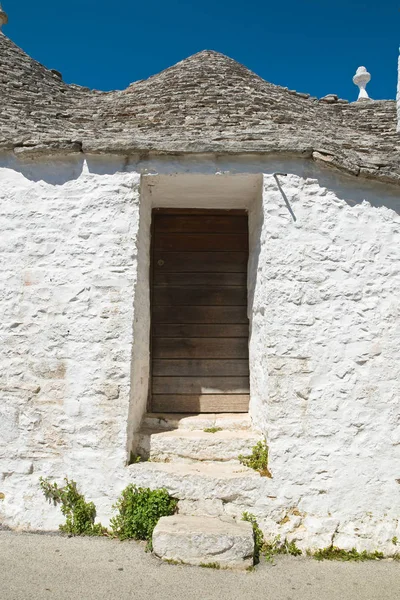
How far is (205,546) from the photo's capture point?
3.12 meters

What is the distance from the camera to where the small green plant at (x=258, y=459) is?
3.64m

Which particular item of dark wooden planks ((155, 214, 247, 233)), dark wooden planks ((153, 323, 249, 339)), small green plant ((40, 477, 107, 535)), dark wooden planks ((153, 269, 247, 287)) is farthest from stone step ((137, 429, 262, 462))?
dark wooden planks ((155, 214, 247, 233))

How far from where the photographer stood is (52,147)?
3.91 meters

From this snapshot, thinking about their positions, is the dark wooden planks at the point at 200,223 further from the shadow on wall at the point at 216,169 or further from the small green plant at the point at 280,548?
the small green plant at the point at 280,548

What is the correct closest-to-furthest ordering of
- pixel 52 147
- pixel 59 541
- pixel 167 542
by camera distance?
pixel 167 542
pixel 59 541
pixel 52 147

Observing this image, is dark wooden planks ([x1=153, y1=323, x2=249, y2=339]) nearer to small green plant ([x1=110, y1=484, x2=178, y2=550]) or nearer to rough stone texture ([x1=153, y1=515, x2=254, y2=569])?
small green plant ([x1=110, y1=484, x2=178, y2=550])

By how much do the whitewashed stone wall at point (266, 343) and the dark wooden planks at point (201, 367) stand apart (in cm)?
48

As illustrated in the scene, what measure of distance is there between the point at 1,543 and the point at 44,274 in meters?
2.17

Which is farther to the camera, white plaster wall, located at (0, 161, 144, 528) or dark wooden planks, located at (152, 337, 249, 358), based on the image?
dark wooden planks, located at (152, 337, 249, 358)

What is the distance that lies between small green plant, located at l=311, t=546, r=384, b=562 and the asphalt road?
0.21 feet

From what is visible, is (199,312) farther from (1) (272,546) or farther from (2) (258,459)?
(1) (272,546)

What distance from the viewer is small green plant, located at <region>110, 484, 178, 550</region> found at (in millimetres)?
3395

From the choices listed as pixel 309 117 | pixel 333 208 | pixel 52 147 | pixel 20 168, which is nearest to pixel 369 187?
pixel 333 208

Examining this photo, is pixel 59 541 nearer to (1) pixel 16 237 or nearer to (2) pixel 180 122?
(1) pixel 16 237
